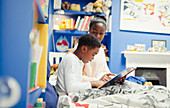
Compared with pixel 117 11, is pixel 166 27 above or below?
below

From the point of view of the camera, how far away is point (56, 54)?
2.68 metres

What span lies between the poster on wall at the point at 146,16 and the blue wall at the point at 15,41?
287 centimetres

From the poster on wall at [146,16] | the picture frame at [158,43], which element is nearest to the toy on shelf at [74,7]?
the poster on wall at [146,16]

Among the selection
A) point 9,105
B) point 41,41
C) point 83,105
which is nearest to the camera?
point 9,105

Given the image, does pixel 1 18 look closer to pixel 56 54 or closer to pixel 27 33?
pixel 27 33

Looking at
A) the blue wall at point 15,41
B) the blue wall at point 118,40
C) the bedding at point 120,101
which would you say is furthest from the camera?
the blue wall at point 118,40

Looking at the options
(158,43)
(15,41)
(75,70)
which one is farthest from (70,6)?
(15,41)

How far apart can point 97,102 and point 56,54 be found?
1.98 m

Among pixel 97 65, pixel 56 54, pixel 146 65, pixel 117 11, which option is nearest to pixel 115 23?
pixel 117 11

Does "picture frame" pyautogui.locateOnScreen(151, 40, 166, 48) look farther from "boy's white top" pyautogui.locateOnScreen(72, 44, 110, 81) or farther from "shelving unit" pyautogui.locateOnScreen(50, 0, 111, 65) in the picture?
"boy's white top" pyautogui.locateOnScreen(72, 44, 110, 81)

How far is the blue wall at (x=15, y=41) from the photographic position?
36cm

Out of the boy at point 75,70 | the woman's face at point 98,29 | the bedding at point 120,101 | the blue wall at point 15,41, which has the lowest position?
the bedding at point 120,101

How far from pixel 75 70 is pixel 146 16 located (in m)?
2.60

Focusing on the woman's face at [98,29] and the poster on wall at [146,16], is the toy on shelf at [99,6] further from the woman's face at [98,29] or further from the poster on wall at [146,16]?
the woman's face at [98,29]
